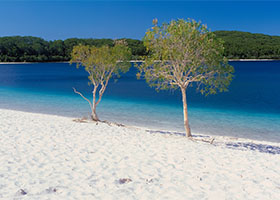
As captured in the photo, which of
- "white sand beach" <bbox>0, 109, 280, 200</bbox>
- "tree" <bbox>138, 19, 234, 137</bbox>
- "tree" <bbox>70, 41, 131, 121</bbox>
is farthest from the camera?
"tree" <bbox>70, 41, 131, 121</bbox>

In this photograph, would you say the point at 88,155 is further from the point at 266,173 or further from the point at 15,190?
the point at 266,173

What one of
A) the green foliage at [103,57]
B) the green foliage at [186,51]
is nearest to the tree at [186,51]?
the green foliage at [186,51]

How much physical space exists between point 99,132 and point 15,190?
24.7 ft

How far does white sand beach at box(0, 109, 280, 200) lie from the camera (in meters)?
6.84

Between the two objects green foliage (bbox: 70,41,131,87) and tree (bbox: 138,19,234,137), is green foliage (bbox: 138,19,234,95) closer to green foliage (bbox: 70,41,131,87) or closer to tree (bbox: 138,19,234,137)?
tree (bbox: 138,19,234,137)

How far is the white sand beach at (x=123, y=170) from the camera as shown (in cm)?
684

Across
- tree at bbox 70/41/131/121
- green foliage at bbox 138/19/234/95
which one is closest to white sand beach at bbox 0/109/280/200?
green foliage at bbox 138/19/234/95

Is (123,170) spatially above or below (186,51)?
below

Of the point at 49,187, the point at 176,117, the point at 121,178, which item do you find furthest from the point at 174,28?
the point at 176,117

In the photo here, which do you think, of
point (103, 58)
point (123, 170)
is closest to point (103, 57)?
point (103, 58)

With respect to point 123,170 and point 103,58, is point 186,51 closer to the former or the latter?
point 103,58

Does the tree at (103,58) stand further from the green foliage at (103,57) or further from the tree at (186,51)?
the tree at (186,51)

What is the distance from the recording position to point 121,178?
303 inches

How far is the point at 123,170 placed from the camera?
833 cm
